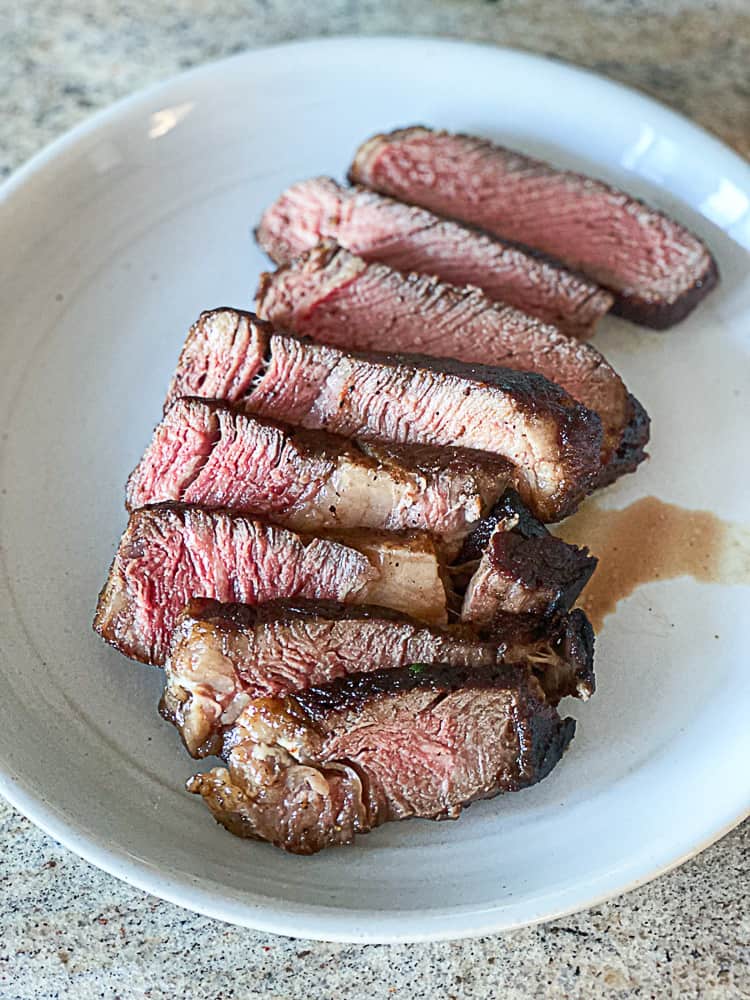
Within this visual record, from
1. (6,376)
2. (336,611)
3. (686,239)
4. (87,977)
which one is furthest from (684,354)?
(87,977)

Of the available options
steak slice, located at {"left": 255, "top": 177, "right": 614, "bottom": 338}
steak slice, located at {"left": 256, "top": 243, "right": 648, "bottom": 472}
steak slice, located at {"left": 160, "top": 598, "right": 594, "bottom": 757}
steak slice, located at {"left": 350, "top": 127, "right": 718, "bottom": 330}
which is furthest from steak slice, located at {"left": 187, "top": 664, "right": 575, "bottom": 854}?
steak slice, located at {"left": 350, "top": 127, "right": 718, "bottom": 330}

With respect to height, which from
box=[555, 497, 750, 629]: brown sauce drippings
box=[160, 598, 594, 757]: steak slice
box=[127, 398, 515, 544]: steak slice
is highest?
box=[127, 398, 515, 544]: steak slice

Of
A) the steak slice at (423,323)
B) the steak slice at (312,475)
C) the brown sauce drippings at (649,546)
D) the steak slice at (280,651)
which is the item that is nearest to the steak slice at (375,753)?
the steak slice at (280,651)

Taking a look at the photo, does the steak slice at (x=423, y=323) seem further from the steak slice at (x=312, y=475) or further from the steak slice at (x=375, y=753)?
the steak slice at (x=375, y=753)

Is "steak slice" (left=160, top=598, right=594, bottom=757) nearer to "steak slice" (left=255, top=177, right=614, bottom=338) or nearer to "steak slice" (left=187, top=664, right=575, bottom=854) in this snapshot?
"steak slice" (left=187, top=664, right=575, bottom=854)

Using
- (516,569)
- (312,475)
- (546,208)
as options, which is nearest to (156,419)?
(312,475)

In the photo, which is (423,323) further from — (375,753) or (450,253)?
(375,753)
